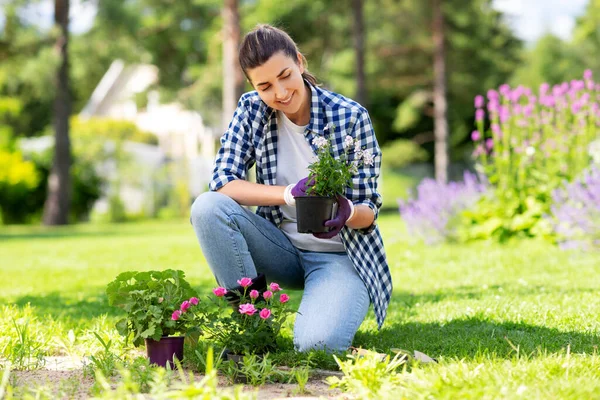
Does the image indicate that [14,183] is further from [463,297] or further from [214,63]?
[463,297]

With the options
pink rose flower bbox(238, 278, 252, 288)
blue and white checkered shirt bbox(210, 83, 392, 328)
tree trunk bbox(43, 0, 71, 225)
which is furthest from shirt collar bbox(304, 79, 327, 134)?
tree trunk bbox(43, 0, 71, 225)

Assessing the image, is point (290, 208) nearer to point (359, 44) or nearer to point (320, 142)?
point (320, 142)

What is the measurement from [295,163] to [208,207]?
19.3 inches

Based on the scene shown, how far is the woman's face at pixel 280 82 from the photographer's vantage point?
2.80 metres

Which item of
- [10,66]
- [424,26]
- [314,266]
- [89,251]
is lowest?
[89,251]

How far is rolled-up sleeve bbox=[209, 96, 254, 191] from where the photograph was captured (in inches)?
116

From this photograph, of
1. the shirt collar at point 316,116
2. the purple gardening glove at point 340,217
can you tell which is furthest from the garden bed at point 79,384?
the shirt collar at point 316,116

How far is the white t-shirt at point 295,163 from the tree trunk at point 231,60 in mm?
9482

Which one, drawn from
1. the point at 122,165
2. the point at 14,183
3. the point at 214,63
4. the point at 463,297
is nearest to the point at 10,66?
the point at 14,183

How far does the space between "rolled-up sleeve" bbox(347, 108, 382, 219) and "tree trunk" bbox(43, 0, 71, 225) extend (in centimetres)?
1256

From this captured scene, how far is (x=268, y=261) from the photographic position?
120 inches

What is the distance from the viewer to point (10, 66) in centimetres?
1473

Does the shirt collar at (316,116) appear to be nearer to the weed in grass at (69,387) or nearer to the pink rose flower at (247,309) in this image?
the pink rose flower at (247,309)

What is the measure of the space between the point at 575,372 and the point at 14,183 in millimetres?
16663
